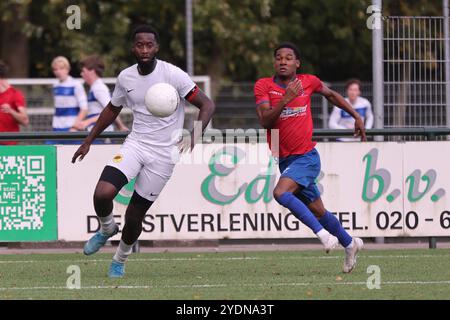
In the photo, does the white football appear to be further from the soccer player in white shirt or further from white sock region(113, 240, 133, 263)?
white sock region(113, 240, 133, 263)

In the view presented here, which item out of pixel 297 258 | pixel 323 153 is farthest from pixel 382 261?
pixel 323 153

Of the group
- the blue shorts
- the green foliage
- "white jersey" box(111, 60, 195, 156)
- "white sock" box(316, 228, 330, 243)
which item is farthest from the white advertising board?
the green foliage

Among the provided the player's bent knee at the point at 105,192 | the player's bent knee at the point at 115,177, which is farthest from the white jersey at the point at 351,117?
the player's bent knee at the point at 105,192

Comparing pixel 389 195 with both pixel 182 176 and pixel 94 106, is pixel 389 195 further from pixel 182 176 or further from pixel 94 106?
pixel 94 106

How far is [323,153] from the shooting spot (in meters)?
15.5

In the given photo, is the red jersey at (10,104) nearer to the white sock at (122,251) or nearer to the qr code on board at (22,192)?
the qr code on board at (22,192)

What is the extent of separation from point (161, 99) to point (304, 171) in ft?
5.01

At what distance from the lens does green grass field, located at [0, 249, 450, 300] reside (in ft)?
35.3

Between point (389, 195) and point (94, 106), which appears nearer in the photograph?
point (389, 195)

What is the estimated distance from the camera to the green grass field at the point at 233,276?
10.8m

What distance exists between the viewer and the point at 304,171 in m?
12.3

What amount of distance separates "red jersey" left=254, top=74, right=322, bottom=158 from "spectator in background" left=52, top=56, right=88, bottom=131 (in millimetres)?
5799

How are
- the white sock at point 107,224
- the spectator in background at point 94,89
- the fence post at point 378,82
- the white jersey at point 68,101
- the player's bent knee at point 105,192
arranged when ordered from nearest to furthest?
the player's bent knee at point 105,192 → the white sock at point 107,224 → the fence post at point 378,82 → the spectator in background at point 94,89 → the white jersey at point 68,101

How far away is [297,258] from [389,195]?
5.63 feet
